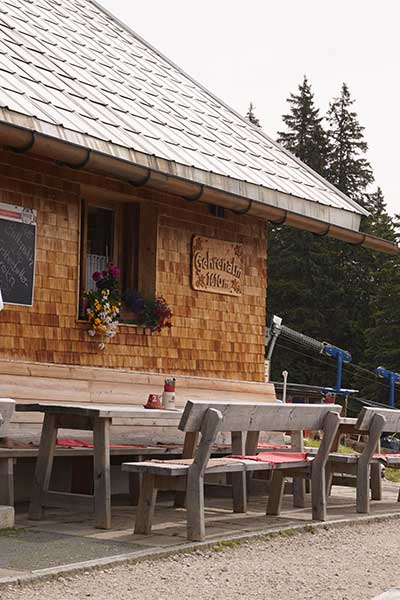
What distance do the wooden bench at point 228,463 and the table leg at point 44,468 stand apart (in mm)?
985

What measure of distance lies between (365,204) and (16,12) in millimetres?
51671

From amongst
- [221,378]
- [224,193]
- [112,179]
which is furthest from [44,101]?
[221,378]

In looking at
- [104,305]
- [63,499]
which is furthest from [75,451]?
[104,305]

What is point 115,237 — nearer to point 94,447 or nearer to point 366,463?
point 366,463

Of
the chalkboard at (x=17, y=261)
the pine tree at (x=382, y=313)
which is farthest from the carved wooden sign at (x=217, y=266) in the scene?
the pine tree at (x=382, y=313)

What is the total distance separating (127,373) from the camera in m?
11.9

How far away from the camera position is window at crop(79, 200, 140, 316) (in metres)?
12.3

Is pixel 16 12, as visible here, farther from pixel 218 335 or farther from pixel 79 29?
pixel 218 335

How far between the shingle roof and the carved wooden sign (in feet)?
2.91

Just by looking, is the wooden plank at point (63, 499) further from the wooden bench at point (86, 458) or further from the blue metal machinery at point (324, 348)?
the blue metal machinery at point (324, 348)

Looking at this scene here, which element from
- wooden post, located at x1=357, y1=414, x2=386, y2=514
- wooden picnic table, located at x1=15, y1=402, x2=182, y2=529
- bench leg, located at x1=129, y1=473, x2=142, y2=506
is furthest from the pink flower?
wooden post, located at x1=357, y1=414, x2=386, y2=514

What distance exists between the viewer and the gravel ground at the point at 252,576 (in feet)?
20.4

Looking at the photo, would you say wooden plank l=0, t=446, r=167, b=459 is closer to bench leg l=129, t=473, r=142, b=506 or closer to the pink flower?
bench leg l=129, t=473, r=142, b=506

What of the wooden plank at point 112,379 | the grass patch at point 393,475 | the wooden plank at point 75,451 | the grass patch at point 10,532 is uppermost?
the wooden plank at point 112,379
